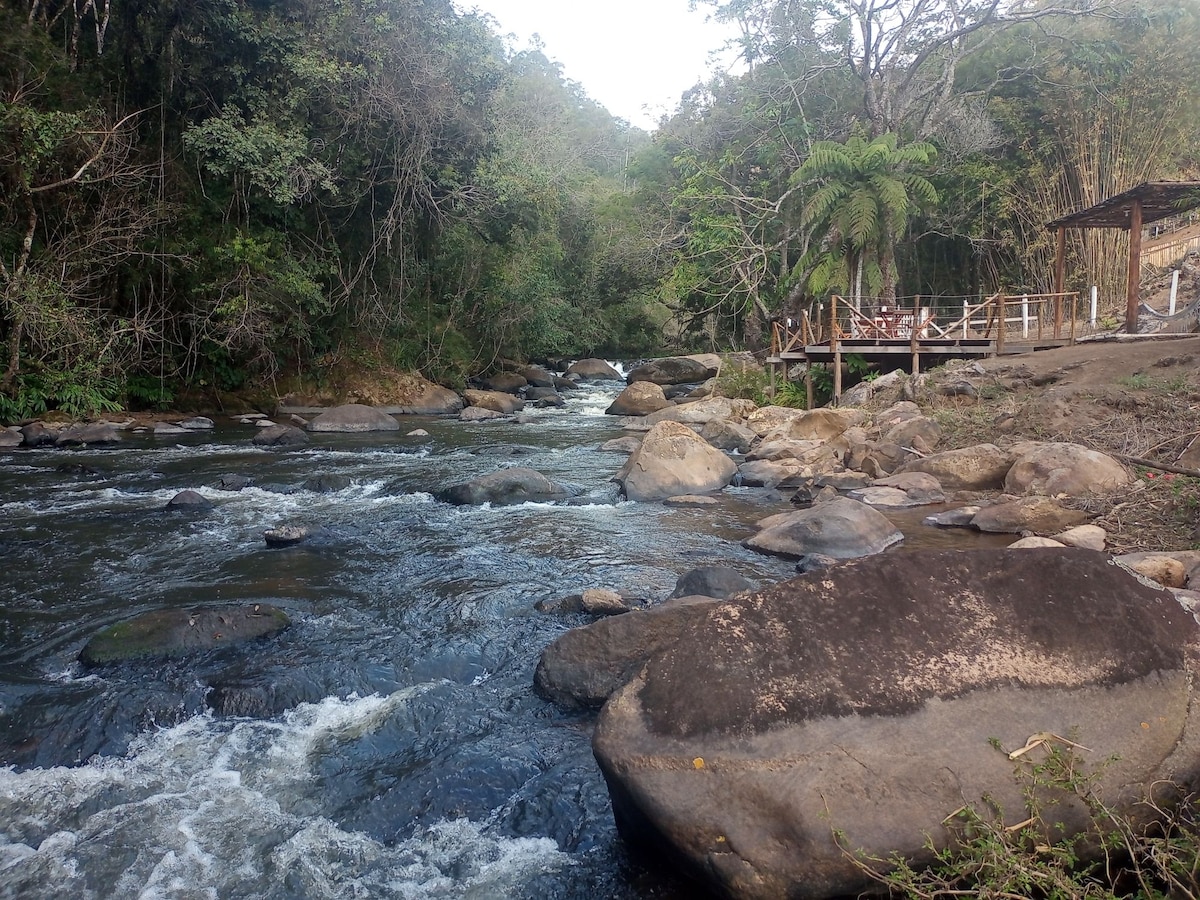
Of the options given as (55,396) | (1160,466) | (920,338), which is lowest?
(1160,466)

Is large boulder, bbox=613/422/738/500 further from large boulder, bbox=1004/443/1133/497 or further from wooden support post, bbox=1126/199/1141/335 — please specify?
wooden support post, bbox=1126/199/1141/335

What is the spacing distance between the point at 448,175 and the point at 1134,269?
522 inches

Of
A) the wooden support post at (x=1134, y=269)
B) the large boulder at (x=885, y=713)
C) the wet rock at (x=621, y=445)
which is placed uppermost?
the wooden support post at (x=1134, y=269)

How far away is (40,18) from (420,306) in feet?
31.5

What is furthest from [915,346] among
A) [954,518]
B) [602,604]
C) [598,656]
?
[598,656]

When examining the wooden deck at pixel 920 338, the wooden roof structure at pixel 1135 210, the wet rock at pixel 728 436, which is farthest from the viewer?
the wooden deck at pixel 920 338

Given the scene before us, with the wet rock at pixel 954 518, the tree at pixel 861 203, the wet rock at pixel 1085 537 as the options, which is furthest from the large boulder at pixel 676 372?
the wet rock at pixel 1085 537

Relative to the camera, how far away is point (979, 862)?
272cm

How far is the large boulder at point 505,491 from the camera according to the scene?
33.5 ft

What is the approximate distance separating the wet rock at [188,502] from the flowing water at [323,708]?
28 centimetres

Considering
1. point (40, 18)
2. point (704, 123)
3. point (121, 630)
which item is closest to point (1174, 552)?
point (121, 630)

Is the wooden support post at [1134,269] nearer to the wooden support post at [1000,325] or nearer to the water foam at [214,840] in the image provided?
the wooden support post at [1000,325]

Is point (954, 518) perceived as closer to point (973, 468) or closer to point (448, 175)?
point (973, 468)

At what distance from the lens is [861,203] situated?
1950 centimetres
